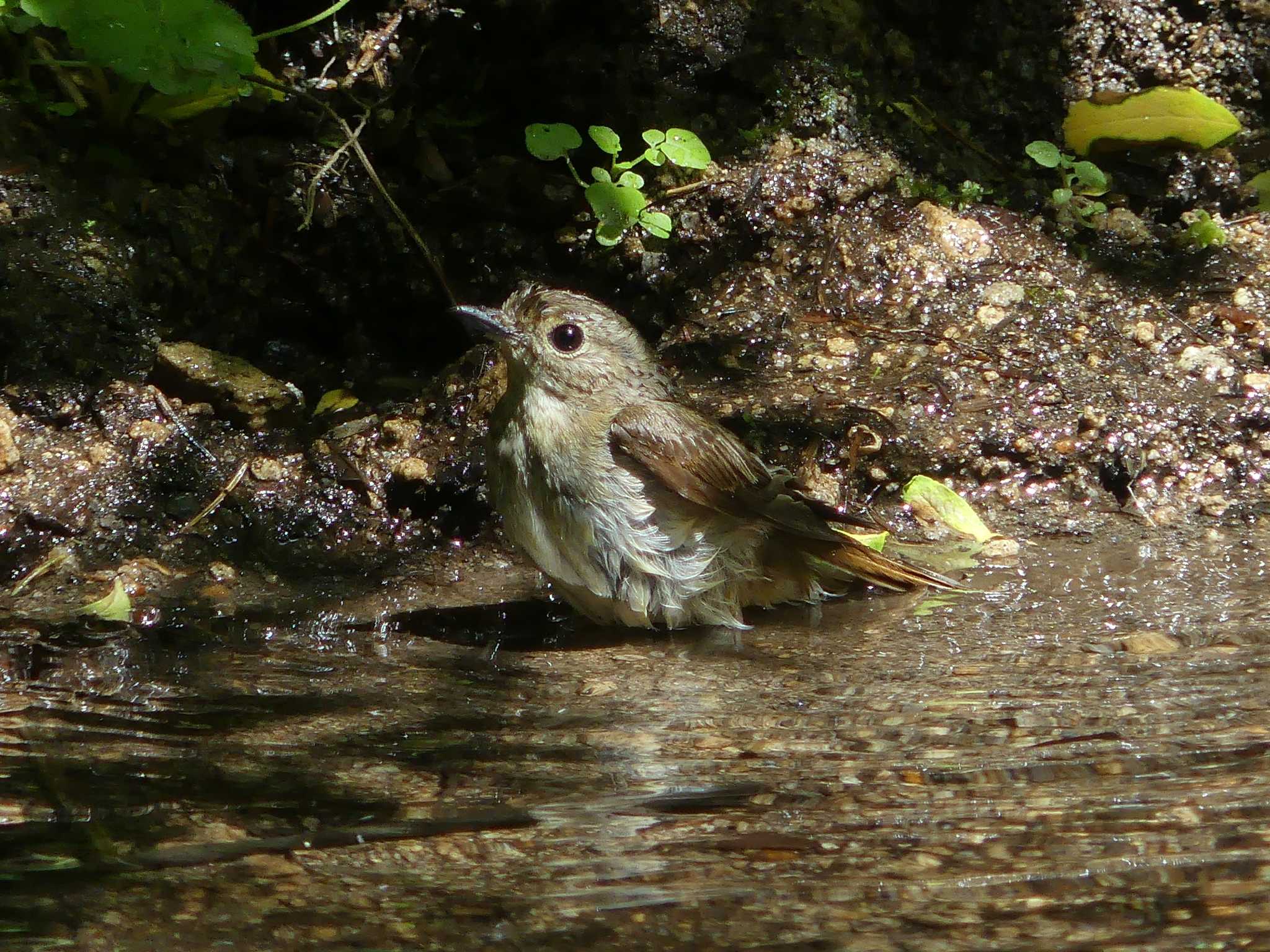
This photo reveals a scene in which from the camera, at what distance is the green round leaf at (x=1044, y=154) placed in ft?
20.6

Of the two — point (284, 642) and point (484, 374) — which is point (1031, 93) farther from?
point (284, 642)

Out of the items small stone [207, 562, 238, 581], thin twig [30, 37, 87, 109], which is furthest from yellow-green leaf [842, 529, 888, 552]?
thin twig [30, 37, 87, 109]

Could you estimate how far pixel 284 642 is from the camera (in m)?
3.92

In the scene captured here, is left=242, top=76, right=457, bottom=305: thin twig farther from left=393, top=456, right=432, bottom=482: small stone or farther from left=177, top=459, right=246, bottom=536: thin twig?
left=177, top=459, right=246, bottom=536: thin twig

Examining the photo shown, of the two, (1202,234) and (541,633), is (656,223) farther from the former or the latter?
(1202,234)

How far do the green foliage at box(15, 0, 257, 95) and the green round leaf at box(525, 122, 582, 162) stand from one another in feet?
4.07

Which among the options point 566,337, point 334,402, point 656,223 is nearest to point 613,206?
point 656,223

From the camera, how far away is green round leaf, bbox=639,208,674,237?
5746 millimetres

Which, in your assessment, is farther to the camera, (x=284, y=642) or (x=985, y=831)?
(x=284, y=642)

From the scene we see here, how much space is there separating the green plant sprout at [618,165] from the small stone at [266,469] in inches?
71.2

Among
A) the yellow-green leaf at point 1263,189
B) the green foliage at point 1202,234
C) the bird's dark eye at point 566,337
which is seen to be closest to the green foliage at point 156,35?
the bird's dark eye at point 566,337

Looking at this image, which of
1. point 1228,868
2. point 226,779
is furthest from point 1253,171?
point 226,779

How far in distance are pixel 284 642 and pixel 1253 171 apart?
18.5ft

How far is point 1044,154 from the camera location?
6.31m
